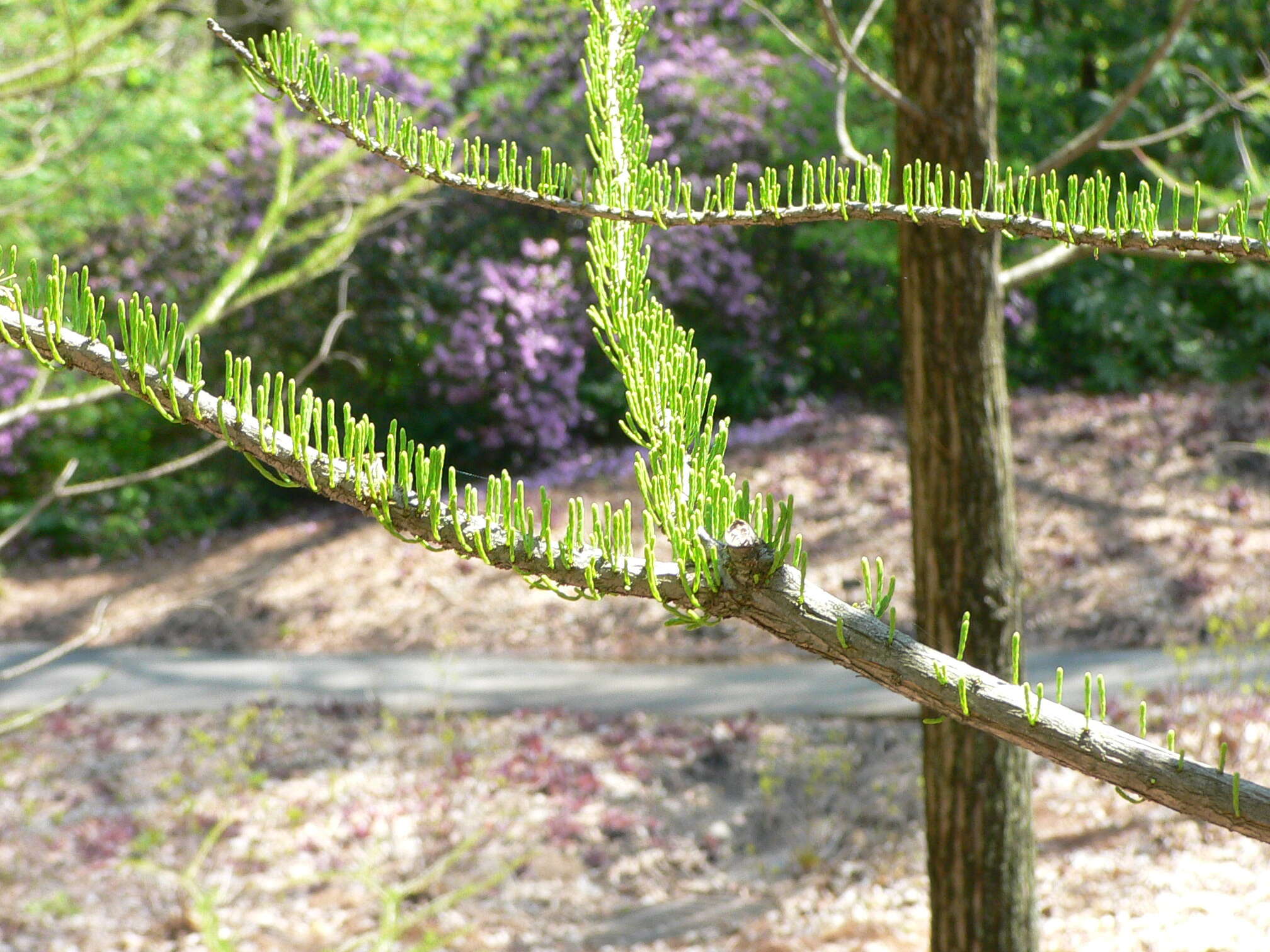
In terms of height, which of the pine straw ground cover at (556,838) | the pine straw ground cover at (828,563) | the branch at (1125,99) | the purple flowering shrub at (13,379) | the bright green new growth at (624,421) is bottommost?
the pine straw ground cover at (556,838)

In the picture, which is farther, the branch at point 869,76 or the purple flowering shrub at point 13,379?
the purple flowering shrub at point 13,379

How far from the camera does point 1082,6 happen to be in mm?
12227

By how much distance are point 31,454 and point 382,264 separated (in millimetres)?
4224

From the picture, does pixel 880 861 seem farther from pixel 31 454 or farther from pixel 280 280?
pixel 31 454

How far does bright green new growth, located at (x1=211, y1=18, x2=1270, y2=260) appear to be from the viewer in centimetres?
117

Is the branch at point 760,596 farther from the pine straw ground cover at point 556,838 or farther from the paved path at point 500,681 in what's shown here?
the paved path at point 500,681

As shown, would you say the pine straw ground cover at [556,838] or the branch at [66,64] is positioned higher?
the branch at [66,64]

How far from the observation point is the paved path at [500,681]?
6512 millimetres

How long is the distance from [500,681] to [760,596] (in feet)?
21.6

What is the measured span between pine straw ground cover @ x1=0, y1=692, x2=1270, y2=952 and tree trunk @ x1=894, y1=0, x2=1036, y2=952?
0.95m

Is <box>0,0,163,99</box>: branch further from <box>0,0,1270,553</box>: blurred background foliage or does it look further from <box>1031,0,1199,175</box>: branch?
<box>0,0,1270,553</box>: blurred background foliage

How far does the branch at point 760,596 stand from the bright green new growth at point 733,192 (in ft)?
1.16

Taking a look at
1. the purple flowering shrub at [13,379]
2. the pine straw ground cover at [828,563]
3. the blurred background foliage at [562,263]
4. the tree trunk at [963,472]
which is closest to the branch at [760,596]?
the tree trunk at [963,472]

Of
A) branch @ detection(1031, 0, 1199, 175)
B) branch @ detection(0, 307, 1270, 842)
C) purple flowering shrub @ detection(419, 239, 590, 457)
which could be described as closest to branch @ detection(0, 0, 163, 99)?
branch @ detection(1031, 0, 1199, 175)
